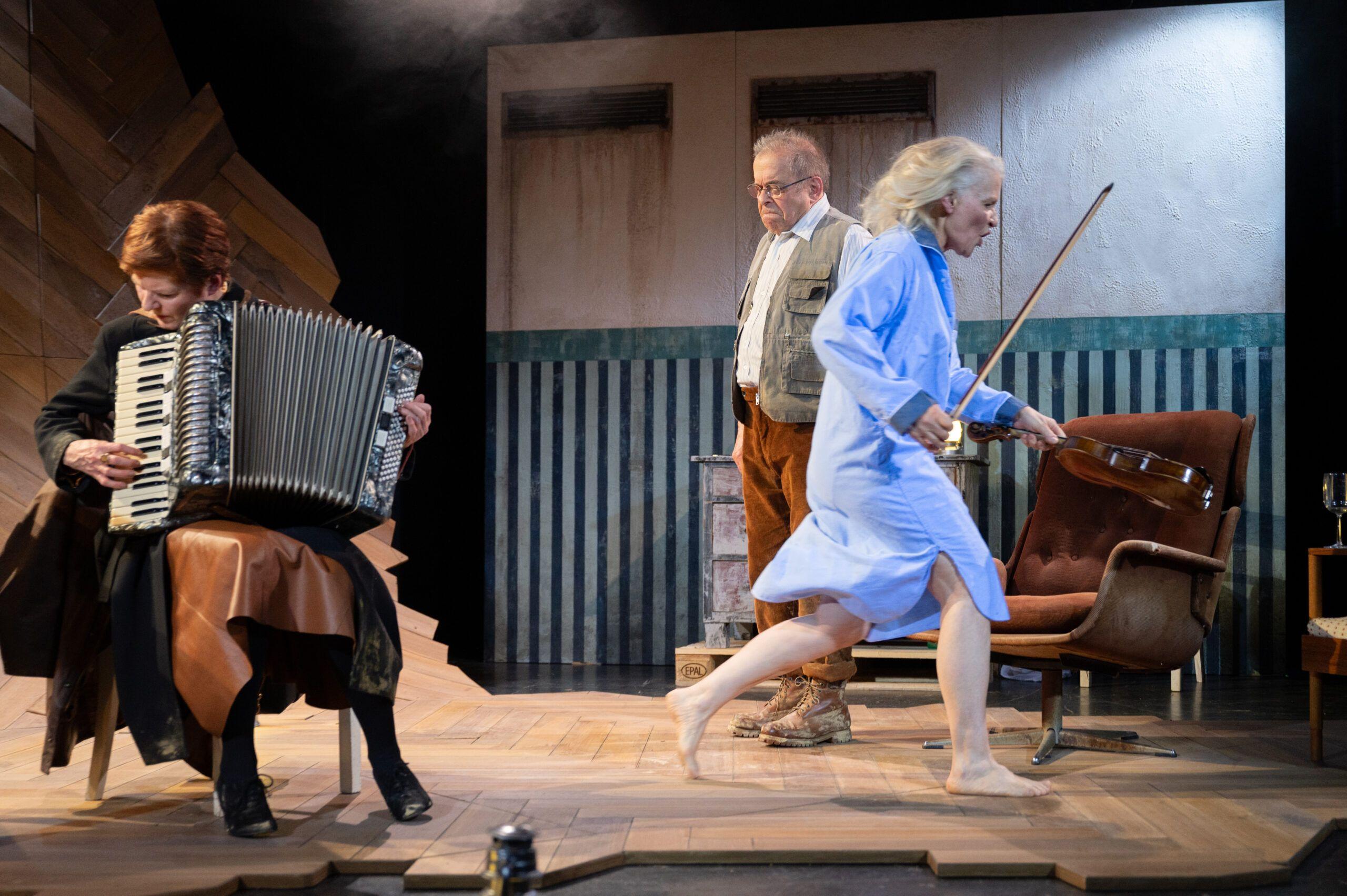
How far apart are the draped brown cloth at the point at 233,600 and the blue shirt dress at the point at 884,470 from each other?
35.0 inches

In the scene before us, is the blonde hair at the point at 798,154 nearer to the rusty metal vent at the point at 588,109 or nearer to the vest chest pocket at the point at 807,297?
the vest chest pocket at the point at 807,297

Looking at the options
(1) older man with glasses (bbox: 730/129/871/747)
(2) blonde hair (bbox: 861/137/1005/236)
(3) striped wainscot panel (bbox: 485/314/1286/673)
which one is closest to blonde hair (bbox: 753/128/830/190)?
(1) older man with glasses (bbox: 730/129/871/747)

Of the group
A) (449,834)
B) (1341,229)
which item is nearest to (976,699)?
(449,834)

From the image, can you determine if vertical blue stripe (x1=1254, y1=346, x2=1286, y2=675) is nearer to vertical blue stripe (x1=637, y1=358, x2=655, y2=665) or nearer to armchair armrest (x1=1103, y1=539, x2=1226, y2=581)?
→ armchair armrest (x1=1103, y1=539, x2=1226, y2=581)

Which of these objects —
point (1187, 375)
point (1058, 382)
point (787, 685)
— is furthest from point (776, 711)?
point (1187, 375)

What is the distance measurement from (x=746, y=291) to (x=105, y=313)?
2503 mm

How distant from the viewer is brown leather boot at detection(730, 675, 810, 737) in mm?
3135

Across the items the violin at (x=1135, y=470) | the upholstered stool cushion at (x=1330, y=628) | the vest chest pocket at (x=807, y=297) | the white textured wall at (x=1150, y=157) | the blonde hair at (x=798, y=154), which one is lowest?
the upholstered stool cushion at (x=1330, y=628)

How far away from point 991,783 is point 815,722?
0.74m

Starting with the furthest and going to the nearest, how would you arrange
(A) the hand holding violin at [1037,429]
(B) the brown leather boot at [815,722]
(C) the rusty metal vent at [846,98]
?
(C) the rusty metal vent at [846,98] < (B) the brown leather boot at [815,722] < (A) the hand holding violin at [1037,429]

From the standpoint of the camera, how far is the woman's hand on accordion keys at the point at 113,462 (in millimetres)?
2145

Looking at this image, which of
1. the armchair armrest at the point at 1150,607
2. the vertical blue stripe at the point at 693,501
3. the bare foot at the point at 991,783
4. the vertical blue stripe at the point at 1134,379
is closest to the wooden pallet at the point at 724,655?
the vertical blue stripe at the point at 693,501

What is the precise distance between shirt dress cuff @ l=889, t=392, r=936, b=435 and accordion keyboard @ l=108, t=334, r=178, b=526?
1359mm

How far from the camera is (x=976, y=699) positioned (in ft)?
7.43
